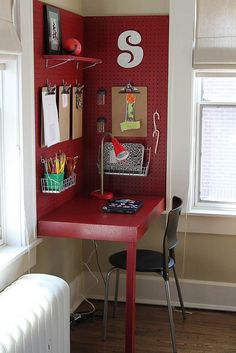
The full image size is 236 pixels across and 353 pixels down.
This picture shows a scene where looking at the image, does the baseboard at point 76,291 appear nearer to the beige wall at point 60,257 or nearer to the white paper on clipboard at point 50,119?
the beige wall at point 60,257

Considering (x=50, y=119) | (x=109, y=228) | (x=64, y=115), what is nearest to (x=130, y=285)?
(x=109, y=228)

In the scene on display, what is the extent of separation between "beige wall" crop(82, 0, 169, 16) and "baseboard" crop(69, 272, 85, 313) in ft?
5.95

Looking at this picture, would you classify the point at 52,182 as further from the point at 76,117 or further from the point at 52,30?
the point at 52,30

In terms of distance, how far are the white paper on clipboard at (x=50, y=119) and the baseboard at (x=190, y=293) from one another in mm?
1280

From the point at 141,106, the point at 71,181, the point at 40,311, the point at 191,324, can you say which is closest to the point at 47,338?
the point at 40,311

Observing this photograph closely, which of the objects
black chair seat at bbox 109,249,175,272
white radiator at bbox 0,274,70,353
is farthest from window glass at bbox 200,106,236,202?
white radiator at bbox 0,274,70,353

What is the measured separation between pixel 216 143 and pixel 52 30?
1.36 metres

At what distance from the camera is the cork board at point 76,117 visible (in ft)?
12.7

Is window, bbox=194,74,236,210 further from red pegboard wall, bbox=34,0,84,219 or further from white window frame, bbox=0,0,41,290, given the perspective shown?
white window frame, bbox=0,0,41,290

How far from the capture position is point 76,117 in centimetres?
395

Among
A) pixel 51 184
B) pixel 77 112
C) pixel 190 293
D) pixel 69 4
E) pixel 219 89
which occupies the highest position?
pixel 69 4

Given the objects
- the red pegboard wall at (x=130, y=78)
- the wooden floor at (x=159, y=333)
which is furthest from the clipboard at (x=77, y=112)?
the wooden floor at (x=159, y=333)

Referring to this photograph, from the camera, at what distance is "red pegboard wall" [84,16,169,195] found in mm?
3973

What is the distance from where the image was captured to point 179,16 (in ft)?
12.7
